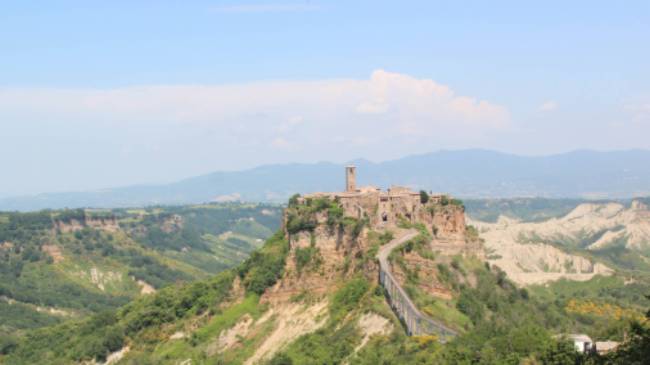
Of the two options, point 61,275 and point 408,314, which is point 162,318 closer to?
point 408,314

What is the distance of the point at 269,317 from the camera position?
76.1 metres

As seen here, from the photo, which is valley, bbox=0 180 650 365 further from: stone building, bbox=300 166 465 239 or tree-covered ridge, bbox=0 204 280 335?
tree-covered ridge, bbox=0 204 280 335

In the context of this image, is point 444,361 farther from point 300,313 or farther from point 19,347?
point 19,347

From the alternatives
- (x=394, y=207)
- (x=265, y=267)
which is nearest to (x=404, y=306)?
(x=394, y=207)

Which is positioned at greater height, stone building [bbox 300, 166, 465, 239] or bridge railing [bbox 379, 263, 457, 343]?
stone building [bbox 300, 166, 465, 239]

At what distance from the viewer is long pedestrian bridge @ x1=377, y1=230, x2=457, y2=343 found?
61878 millimetres

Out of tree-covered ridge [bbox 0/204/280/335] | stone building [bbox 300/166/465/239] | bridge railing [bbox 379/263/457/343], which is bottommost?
tree-covered ridge [bbox 0/204/280/335]

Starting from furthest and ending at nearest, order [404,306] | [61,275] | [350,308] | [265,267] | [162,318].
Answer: [61,275], [162,318], [265,267], [350,308], [404,306]

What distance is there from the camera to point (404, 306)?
2559 inches

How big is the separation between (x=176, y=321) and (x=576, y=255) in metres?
112

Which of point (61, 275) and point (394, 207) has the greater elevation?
point (394, 207)

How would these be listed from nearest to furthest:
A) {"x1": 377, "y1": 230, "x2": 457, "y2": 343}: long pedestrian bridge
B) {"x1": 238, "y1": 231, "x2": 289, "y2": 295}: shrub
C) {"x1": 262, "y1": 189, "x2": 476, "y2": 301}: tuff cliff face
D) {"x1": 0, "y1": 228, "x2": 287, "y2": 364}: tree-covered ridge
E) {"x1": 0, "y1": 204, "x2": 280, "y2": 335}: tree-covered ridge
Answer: {"x1": 377, "y1": 230, "x2": 457, "y2": 343}: long pedestrian bridge → {"x1": 262, "y1": 189, "x2": 476, "y2": 301}: tuff cliff face → {"x1": 238, "y1": 231, "x2": 289, "y2": 295}: shrub → {"x1": 0, "y1": 228, "x2": 287, "y2": 364}: tree-covered ridge → {"x1": 0, "y1": 204, "x2": 280, "y2": 335}: tree-covered ridge

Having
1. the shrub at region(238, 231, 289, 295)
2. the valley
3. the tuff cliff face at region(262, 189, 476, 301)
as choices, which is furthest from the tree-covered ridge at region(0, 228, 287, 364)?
the tuff cliff face at region(262, 189, 476, 301)

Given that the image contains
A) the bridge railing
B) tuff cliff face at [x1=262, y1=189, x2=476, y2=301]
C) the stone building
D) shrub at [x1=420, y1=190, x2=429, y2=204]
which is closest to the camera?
the bridge railing
